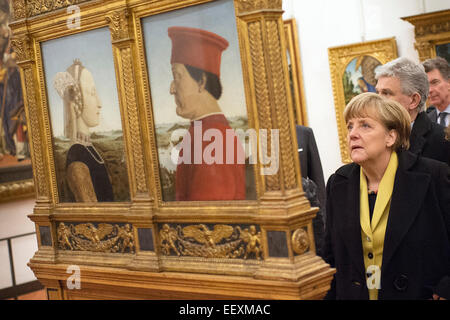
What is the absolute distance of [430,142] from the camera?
411 cm

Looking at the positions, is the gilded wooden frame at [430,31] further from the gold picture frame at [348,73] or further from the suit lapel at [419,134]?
the suit lapel at [419,134]

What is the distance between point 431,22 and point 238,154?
546 centimetres

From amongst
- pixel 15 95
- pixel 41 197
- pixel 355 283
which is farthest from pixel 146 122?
pixel 15 95

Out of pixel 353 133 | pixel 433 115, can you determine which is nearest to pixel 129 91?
pixel 353 133

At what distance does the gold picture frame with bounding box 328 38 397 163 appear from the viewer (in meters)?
8.99

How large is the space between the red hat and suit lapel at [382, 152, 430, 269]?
117cm

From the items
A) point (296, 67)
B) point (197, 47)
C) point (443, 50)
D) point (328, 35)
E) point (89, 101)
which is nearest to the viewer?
point (197, 47)

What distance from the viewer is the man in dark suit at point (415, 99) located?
4.09 metres

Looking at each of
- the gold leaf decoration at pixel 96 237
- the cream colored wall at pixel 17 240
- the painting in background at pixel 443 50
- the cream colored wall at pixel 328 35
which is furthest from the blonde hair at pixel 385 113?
the cream colored wall at pixel 17 240

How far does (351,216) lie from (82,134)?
1.99 metres

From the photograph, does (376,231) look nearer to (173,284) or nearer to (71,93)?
(173,284)

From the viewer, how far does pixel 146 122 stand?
4.09m

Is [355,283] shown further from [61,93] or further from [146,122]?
[61,93]

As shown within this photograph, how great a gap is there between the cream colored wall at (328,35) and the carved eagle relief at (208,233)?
18.2ft
